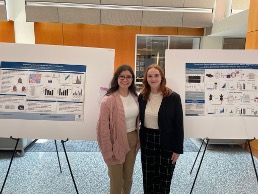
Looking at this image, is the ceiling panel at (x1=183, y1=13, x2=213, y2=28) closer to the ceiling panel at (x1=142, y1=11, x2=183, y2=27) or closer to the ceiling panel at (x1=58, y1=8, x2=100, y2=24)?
the ceiling panel at (x1=142, y1=11, x2=183, y2=27)

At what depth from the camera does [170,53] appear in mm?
2268

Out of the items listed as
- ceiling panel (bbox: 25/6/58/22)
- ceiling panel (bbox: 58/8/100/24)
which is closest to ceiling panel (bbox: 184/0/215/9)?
ceiling panel (bbox: 58/8/100/24)

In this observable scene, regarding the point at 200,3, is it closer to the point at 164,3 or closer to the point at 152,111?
the point at 164,3

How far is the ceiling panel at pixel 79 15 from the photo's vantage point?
568cm

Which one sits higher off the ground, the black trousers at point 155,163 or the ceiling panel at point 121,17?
the ceiling panel at point 121,17

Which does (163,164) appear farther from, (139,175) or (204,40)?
(204,40)

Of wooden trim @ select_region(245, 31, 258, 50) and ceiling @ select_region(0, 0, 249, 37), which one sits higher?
ceiling @ select_region(0, 0, 249, 37)

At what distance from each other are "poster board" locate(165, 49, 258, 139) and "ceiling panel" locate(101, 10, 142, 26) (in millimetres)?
3967

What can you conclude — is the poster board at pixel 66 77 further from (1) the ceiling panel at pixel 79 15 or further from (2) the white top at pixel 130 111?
(1) the ceiling panel at pixel 79 15

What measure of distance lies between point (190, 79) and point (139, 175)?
165cm

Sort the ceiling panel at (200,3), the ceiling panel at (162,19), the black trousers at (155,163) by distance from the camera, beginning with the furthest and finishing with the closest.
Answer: the ceiling panel at (162,19) → the ceiling panel at (200,3) → the black trousers at (155,163)

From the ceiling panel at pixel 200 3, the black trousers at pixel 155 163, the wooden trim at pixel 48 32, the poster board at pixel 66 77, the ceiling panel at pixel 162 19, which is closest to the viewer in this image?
the black trousers at pixel 155 163

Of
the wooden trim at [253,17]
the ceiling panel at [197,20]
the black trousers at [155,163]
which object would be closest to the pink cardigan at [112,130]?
the black trousers at [155,163]

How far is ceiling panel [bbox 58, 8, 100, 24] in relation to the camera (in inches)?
224
